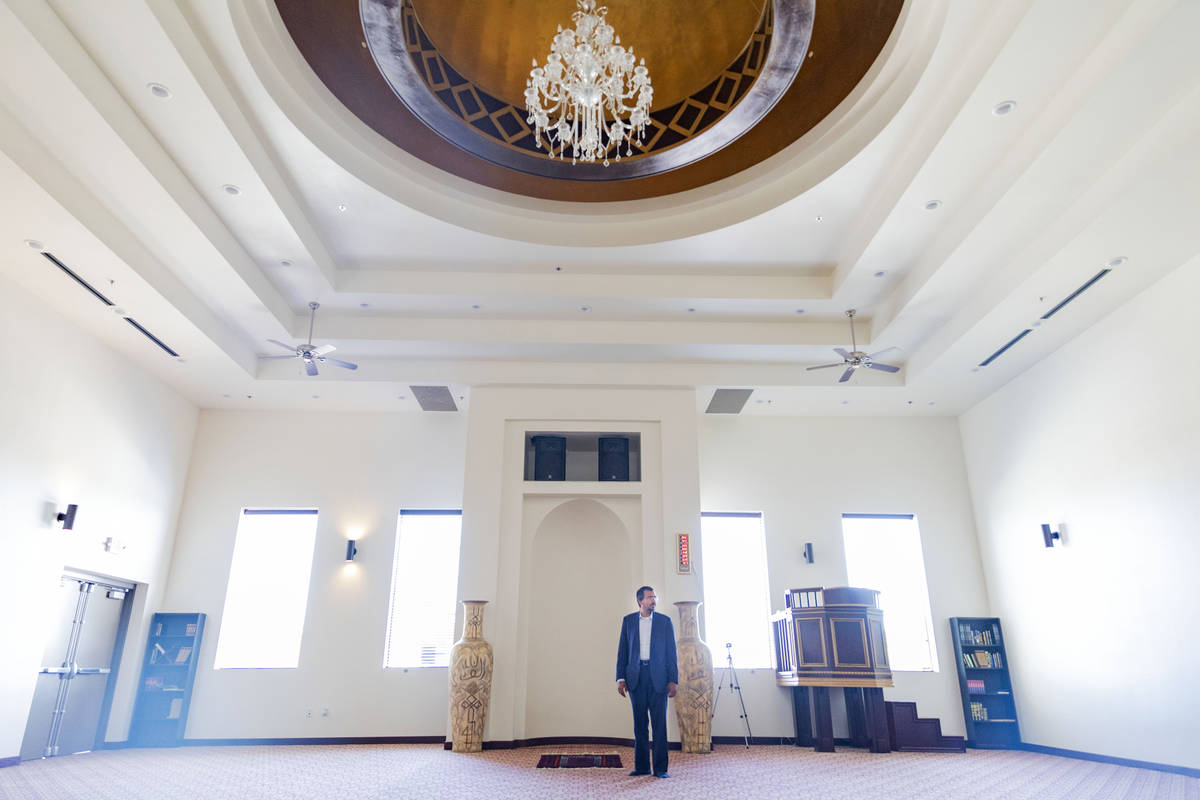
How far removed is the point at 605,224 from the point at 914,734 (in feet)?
22.6

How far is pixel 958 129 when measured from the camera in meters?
5.94

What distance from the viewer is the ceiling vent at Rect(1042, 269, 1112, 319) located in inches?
285

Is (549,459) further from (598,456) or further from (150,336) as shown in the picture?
(150,336)

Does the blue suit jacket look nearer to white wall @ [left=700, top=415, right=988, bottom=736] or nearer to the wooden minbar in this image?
the wooden minbar

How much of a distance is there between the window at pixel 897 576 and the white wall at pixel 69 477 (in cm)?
954

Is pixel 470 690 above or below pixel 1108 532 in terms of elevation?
below

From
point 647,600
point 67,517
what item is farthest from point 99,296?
point 647,600

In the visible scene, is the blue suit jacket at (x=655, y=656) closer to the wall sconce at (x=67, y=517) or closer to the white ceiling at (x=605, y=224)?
the white ceiling at (x=605, y=224)

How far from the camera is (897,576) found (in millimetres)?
10672

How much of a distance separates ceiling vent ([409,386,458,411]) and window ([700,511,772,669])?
155 inches

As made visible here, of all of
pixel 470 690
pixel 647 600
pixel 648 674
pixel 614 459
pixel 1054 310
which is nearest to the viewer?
pixel 648 674

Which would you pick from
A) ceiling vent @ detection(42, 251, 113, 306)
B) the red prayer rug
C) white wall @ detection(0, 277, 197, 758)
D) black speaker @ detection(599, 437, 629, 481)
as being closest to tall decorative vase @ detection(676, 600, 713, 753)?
the red prayer rug

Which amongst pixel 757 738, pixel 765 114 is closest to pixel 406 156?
pixel 765 114

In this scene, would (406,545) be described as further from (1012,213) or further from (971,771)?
(1012,213)
